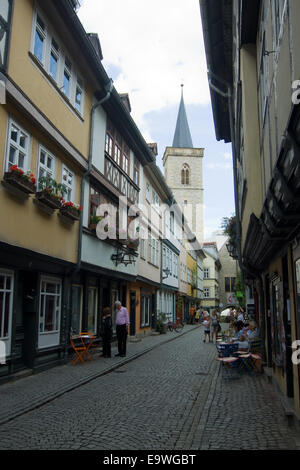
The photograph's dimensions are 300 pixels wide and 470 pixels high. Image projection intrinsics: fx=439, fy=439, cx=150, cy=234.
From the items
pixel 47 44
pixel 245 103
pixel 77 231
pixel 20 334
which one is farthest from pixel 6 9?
pixel 20 334

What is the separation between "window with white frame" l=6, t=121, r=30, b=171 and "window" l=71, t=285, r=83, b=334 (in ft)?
15.8

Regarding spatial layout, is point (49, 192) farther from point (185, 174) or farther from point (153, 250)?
point (185, 174)

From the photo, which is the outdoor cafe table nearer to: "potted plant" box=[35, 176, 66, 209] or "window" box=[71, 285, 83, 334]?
"window" box=[71, 285, 83, 334]

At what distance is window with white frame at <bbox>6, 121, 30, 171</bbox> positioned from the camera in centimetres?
916

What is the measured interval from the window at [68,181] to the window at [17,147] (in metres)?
2.30

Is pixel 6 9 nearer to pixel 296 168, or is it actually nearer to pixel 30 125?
pixel 30 125

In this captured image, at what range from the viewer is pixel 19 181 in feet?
29.1

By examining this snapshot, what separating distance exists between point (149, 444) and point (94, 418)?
1478 millimetres

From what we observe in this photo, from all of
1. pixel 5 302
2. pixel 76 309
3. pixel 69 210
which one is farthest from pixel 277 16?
pixel 76 309

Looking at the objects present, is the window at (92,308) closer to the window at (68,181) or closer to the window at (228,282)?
the window at (68,181)

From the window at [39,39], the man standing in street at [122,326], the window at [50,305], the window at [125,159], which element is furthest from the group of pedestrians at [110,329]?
the window at [39,39]

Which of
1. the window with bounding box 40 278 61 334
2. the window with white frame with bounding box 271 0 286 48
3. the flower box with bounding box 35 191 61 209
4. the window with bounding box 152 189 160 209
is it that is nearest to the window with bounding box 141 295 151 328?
the window with bounding box 152 189 160 209

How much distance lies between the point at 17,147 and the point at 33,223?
1737 millimetres

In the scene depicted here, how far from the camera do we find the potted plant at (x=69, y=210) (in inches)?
454
